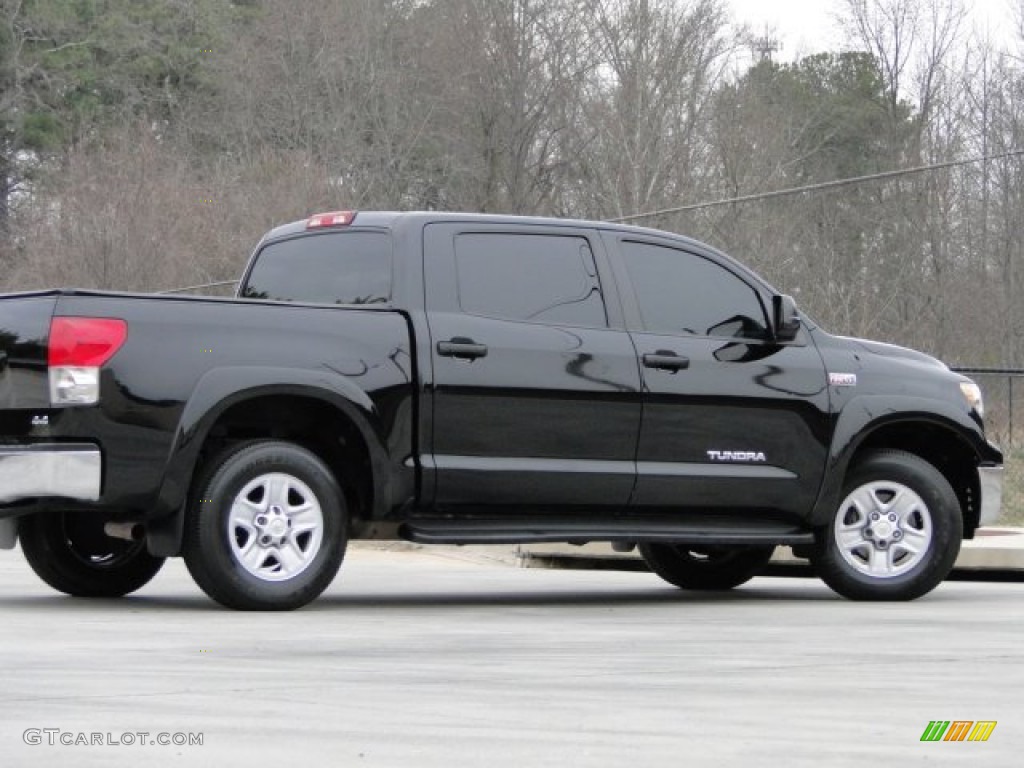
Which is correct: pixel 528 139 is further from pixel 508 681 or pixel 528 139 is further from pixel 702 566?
pixel 508 681

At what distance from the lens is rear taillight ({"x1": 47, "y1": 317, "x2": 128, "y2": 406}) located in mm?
10008

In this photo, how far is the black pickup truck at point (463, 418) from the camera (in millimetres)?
10125

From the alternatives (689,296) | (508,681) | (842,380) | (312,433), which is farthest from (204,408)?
(842,380)

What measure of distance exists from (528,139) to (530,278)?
118 feet

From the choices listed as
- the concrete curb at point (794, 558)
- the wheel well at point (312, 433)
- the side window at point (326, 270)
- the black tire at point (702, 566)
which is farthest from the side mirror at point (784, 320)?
the concrete curb at point (794, 558)

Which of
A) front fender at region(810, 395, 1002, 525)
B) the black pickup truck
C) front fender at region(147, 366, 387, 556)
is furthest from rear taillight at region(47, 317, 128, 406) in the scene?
front fender at region(810, 395, 1002, 525)

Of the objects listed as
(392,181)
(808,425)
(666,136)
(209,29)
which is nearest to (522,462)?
(808,425)

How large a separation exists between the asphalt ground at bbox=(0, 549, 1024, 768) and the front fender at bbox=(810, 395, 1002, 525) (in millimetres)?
634

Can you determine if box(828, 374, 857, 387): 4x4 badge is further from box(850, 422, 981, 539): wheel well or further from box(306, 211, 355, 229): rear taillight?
box(306, 211, 355, 229): rear taillight

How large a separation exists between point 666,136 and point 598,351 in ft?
107

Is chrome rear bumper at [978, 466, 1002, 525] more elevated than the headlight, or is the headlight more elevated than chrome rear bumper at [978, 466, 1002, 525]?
the headlight

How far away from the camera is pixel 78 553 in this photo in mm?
11711

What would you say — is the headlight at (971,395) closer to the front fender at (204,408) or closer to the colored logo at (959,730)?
the front fender at (204,408)

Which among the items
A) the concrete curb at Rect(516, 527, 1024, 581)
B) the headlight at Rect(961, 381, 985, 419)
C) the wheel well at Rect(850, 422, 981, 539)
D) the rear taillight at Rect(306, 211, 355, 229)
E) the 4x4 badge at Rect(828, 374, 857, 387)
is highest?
the rear taillight at Rect(306, 211, 355, 229)
